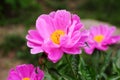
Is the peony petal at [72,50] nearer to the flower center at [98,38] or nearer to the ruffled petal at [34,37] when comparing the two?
the ruffled petal at [34,37]

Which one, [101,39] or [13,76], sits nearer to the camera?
[13,76]

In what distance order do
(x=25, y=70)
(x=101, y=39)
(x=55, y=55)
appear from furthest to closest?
(x=101, y=39) < (x=25, y=70) < (x=55, y=55)

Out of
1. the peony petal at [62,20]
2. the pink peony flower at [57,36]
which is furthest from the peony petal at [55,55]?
the peony petal at [62,20]

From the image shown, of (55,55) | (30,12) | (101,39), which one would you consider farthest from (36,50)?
(30,12)

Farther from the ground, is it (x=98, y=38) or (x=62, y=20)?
(x=62, y=20)

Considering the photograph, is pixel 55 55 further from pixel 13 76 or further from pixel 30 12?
pixel 30 12

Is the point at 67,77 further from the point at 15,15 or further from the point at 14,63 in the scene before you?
the point at 15,15

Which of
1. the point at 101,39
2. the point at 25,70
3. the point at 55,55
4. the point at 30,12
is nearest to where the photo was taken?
the point at 55,55
